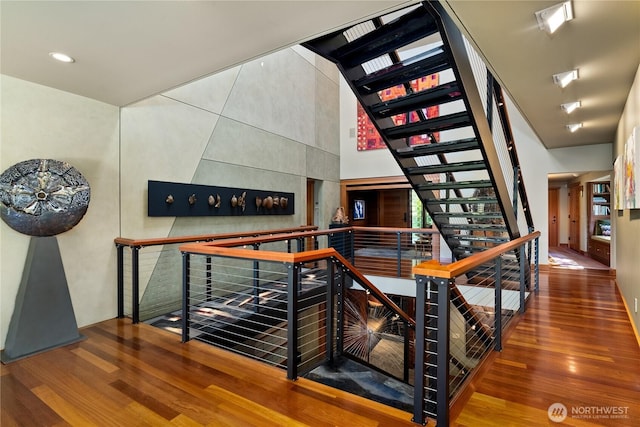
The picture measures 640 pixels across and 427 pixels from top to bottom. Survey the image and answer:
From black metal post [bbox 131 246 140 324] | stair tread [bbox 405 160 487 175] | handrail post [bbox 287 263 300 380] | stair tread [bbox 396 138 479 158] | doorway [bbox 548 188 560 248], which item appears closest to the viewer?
handrail post [bbox 287 263 300 380]

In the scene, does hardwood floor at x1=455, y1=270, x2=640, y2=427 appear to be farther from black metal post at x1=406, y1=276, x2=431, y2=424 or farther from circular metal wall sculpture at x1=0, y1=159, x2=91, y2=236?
circular metal wall sculpture at x1=0, y1=159, x2=91, y2=236

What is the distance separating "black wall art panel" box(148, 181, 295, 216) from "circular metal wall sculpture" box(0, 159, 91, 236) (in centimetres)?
100

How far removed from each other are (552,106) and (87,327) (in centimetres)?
593

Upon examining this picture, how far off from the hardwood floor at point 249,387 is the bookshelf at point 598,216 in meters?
5.38

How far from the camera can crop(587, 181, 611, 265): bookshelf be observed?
23.5 feet

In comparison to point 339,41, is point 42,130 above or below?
below

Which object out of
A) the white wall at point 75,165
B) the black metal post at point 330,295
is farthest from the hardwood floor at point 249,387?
the white wall at point 75,165

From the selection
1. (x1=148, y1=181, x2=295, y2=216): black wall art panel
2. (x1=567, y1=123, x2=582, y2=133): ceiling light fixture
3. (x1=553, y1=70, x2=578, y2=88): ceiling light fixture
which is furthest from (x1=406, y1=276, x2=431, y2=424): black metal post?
(x1=567, y1=123, x2=582, y2=133): ceiling light fixture

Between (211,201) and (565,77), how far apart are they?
4.48 meters

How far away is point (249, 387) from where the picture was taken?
6.86ft

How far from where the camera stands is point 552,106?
3973 millimetres

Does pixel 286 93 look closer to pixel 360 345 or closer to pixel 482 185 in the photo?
pixel 482 185

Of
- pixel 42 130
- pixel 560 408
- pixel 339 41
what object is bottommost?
pixel 560 408

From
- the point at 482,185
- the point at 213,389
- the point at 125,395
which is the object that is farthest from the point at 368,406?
the point at 482,185
